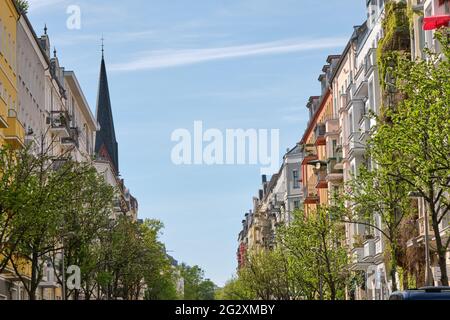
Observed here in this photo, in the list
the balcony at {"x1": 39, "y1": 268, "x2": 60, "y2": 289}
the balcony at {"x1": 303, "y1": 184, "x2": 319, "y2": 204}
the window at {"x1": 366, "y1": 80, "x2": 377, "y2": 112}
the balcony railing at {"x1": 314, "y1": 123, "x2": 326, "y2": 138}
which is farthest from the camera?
the balcony at {"x1": 303, "y1": 184, "x2": 319, "y2": 204}

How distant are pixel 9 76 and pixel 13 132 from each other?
4.21 metres

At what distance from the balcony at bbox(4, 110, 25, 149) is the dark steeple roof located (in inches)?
4537

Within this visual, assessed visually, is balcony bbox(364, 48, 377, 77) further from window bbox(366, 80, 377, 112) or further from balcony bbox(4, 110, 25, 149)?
balcony bbox(4, 110, 25, 149)

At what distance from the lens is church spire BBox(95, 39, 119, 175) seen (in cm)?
18512

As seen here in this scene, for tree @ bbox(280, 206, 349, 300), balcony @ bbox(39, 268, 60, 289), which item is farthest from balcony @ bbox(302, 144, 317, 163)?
balcony @ bbox(39, 268, 60, 289)

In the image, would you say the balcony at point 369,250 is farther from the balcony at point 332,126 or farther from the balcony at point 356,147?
the balcony at point 332,126

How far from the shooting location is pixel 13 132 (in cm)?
6625

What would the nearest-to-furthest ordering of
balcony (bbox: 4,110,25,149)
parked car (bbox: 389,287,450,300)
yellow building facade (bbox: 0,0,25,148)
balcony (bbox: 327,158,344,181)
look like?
1. parked car (bbox: 389,287,450,300)
2. yellow building facade (bbox: 0,0,25,148)
3. balcony (bbox: 4,110,25,149)
4. balcony (bbox: 327,158,344,181)

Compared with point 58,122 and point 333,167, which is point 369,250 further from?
point 58,122

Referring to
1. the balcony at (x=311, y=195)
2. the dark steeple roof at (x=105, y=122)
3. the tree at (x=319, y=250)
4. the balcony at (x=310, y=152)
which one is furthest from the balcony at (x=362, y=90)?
the dark steeple roof at (x=105, y=122)

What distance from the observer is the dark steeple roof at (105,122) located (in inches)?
7288

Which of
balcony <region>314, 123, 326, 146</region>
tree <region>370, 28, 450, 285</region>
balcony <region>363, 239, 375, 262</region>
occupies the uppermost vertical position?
balcony <region>314, 123, 326, 146</region>
